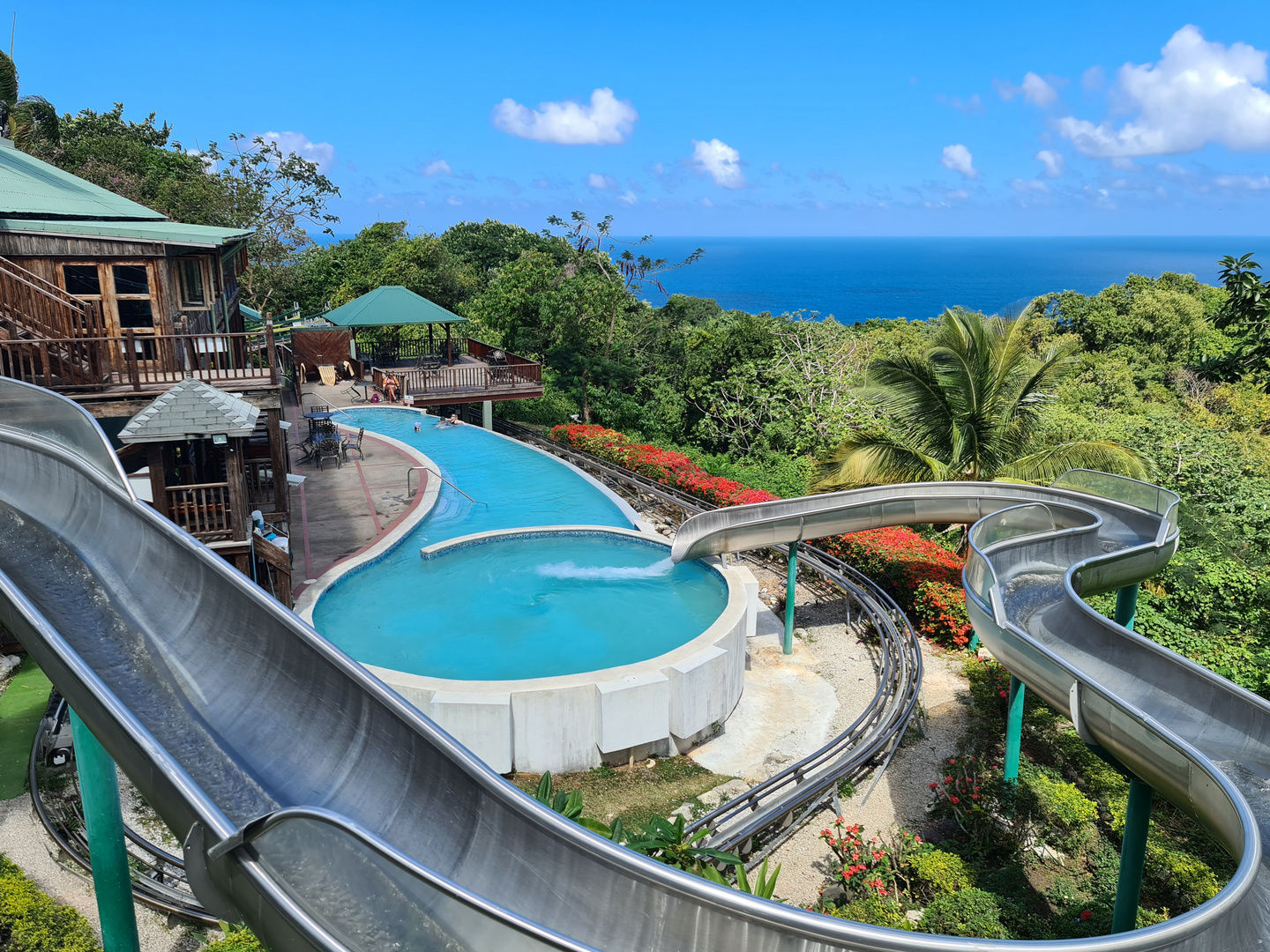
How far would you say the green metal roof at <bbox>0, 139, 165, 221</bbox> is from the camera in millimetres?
13484

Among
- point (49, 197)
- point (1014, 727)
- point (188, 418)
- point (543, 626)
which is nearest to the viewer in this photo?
point (1014, 727)

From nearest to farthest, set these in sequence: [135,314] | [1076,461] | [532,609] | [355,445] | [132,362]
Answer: [132,362] < [532,609] < [135,314] < [1076,461] < [355,445]

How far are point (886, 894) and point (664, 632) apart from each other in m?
5.70

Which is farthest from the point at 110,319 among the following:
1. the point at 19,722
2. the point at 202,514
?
the point at 19,722

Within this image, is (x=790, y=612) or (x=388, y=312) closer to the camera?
(x=790, y=612)

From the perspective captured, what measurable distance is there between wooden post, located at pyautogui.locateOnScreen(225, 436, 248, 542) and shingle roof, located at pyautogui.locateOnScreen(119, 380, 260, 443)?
0.54 metres

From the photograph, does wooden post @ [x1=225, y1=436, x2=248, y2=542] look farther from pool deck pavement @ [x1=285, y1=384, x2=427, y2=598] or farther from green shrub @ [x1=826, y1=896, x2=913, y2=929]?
green shrub @ [x1=826, y1=896, x2=913, y2=929]

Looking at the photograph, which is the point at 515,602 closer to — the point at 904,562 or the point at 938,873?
the point at 904,562

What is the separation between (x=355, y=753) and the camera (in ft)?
19.8

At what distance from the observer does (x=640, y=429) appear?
1246 inches

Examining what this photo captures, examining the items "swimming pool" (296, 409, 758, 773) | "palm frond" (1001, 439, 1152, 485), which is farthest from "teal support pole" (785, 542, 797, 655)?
"palm frond" (1001, 439, 1152, 485)

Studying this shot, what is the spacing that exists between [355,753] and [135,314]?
12.0 m

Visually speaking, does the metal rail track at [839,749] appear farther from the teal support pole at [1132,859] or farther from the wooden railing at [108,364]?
the wooden railing at [108,364]

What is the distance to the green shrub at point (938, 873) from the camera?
8.38m
